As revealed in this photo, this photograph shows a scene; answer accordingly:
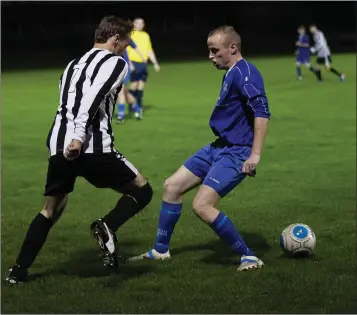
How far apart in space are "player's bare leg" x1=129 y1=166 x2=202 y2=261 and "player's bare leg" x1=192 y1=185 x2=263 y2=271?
27 cm

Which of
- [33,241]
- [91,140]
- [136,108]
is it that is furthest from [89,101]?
[136,108]

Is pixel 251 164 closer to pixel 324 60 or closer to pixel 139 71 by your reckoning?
pixel 139 71

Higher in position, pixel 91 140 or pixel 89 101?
pixel 89 101

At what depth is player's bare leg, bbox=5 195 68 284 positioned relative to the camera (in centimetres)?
650

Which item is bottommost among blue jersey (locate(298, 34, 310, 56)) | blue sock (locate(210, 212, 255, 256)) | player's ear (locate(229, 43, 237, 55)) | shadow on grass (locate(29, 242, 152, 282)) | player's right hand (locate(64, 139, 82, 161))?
blue jersey (locate(298, 34, 310, 56))

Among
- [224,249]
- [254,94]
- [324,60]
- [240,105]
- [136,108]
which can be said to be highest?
[254,94]

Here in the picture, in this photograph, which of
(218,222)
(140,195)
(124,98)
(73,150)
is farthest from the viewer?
(124,98)

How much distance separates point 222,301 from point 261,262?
3.39ft

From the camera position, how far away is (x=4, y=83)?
28234 millimetres

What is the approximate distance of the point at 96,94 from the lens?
616 cm

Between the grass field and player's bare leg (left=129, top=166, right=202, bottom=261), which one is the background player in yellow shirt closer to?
the grass field

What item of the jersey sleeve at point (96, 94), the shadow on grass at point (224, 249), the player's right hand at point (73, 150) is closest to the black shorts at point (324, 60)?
the shadow on grass at point (224, 249)

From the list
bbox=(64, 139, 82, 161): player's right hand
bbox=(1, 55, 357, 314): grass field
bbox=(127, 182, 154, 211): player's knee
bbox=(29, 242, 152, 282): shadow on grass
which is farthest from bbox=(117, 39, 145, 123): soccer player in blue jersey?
bbox=(64, 139, 82, 161): player's right hand

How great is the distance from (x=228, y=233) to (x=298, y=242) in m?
0.72
